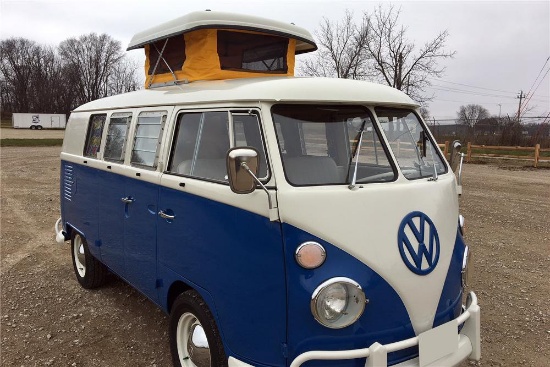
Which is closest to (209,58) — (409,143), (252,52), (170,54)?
(252,52)

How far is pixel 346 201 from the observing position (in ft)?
8.23

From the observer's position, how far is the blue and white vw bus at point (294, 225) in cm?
239

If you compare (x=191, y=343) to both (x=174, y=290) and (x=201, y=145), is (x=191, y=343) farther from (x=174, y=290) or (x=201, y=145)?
(x=201, y=145)

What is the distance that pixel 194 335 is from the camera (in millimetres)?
3143

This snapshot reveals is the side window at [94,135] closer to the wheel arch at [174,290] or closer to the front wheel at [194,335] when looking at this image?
the wheel arch at [174,290]

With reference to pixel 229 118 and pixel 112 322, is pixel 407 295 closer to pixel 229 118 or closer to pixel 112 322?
pixel 229 118

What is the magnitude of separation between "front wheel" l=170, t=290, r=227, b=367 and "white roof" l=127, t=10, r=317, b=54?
243 cm

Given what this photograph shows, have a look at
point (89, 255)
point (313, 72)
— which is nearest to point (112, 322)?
point (89, 255)

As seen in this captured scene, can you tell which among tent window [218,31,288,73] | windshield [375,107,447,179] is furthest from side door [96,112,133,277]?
windshield [375,107,447,179]

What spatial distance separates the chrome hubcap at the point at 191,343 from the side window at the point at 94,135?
238cm

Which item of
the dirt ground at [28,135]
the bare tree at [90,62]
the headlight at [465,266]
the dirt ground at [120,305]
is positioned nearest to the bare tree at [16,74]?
A: the bare tree at [90,62]

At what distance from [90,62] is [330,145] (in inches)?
3261

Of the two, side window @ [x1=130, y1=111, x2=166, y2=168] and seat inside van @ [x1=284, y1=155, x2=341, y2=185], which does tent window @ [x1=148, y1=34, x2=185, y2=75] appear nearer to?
side window @ [x1=130, y1=111, x2=166, y2=168]

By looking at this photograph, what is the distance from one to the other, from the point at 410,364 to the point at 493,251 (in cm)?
500
